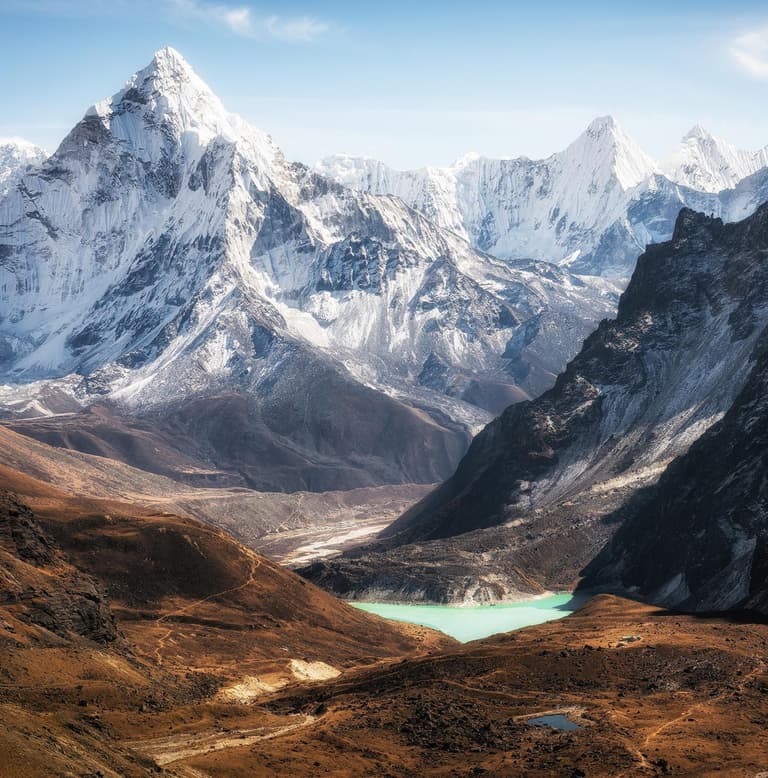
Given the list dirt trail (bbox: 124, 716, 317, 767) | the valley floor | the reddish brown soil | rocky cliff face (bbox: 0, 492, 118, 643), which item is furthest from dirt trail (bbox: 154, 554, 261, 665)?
dirt trail (bbox: 124, 716, 317, 767)

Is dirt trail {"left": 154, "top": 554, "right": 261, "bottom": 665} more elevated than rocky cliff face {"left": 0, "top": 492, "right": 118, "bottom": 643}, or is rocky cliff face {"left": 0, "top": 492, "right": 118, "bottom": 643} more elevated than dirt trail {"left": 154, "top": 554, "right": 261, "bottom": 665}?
rocky cliff face {"left": 0, "top": 492, "right": 118, "bottom": 643}

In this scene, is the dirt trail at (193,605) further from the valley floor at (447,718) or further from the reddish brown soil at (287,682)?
the valley floor at (447,718)

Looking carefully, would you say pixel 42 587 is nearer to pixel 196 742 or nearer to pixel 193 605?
pixel 196 742

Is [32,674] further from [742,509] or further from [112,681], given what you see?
[742,509]

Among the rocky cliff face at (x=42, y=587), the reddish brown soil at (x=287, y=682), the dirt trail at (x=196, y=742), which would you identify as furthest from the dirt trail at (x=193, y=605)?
the dirt trail at (x=196, y=742)

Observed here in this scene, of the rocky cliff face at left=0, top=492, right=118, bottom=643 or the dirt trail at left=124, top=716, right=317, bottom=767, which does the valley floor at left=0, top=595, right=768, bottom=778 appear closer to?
the dirt trail at left=124, top=716, right=317, bottom=767

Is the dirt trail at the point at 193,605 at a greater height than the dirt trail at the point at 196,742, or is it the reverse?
the dirt trail at the point at 196,742

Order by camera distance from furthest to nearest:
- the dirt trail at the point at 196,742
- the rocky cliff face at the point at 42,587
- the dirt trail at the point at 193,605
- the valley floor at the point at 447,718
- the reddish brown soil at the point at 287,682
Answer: the dirt trail at the point at 193,605
the rocky cliff face at the point at 42,587
the reddish brown soil at the point at 287,682
the dirt trail at the point at 196,742
the valley floor at the point at 447,718

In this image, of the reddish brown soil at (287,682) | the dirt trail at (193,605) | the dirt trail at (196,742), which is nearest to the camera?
the dirt trail at (196,742)
